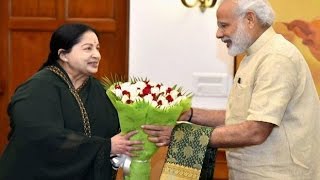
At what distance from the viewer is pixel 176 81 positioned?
3900 mm

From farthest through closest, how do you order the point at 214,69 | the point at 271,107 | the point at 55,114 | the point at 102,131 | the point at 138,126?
the point at 214,69 < the point at 102,131 < the point at 55,114 < the point at 138,126 < the point at 271,107

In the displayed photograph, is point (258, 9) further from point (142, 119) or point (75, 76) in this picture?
point (75, 76)

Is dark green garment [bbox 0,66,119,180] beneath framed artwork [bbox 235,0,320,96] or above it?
beneath

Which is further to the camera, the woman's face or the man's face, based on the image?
the woman's face

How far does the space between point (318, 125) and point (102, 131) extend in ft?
3.33

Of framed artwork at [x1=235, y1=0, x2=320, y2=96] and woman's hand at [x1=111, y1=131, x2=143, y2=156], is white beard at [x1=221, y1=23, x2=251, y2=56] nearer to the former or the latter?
woman's hand at [x1=111, y1=131, x2=143, y2=156]

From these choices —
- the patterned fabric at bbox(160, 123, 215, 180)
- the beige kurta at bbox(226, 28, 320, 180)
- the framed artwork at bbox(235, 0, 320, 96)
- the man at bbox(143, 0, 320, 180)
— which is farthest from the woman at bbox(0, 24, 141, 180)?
the framed artwork at bbox(235, 0, 320, 96)

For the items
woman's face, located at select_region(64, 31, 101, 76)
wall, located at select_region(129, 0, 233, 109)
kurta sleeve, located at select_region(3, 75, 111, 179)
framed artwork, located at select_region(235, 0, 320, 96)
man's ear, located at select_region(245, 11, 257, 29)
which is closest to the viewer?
man's ear, located at select_region(245, 11, 257, 29)

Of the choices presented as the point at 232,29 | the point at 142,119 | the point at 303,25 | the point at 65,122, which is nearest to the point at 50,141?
the point at 65,122

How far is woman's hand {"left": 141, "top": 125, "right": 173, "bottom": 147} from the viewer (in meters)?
2.29

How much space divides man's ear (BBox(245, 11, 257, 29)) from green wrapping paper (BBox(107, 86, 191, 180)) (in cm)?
40

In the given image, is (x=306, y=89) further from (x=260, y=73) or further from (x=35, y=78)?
(x=35, y=78)

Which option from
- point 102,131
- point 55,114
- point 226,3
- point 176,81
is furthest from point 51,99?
point 176,81

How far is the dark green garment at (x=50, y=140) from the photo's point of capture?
8.10ft
